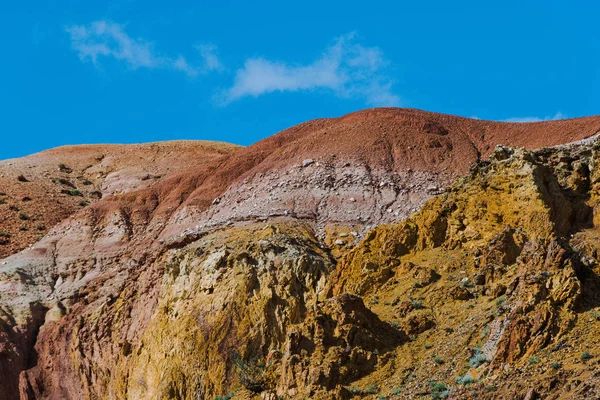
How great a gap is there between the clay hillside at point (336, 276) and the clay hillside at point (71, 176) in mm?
6101

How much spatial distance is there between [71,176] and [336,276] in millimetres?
43937

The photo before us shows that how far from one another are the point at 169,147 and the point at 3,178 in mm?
16080

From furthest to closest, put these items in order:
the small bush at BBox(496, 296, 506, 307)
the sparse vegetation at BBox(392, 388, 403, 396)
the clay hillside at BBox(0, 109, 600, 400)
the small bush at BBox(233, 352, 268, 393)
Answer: the small bush at BBox(233, 352, 268, 393) → the small bush at BBox(496, 296, 506, 307) → the clay hillside at BBox(0, 109, 600, 400) → the sparse vegetation at BBox(392, 388, 403, 396)

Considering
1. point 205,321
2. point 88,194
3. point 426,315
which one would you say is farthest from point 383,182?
point 88,194

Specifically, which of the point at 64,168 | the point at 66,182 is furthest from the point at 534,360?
the point at 64,168

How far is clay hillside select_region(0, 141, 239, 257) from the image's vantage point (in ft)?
184

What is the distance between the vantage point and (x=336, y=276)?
31297mm

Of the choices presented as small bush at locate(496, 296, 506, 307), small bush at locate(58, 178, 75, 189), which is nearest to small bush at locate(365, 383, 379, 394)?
small bush at locate(496, 296, 506, 307)

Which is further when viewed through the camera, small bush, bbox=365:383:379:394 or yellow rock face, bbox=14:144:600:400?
small bush, bbox=365:383:379:394

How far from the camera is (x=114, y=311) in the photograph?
127 ft

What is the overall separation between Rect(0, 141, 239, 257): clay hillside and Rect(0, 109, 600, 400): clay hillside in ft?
20.0

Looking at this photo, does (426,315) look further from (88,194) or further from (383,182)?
(88,194)

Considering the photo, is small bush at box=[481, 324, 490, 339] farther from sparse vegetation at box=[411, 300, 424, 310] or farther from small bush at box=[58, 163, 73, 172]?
small bush at box=[58, 163, 73, 172]

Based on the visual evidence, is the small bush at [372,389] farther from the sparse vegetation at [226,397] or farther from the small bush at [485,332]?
the sparse vegetation at [226,397]
